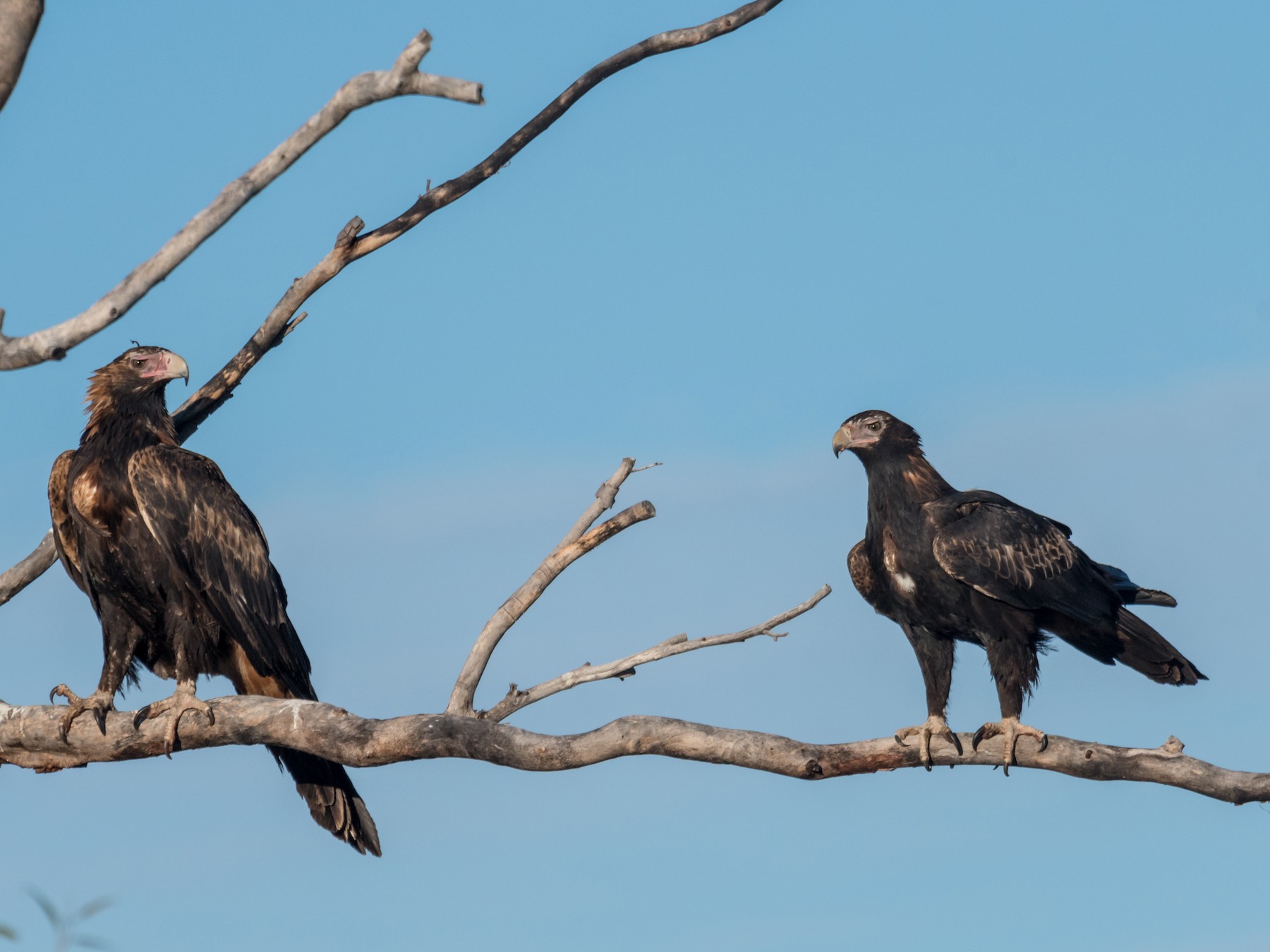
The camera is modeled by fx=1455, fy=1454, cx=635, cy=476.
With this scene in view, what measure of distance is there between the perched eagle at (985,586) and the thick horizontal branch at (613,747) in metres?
1.19

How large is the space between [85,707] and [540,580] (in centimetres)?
267

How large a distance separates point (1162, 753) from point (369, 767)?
3.88 m

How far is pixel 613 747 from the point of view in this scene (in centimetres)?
676

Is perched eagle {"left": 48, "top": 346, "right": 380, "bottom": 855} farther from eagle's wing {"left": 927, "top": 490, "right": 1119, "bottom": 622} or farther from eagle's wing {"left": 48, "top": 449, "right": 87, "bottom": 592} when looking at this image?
eagle's wing {"left": 927, "top": 490, "right": 1119, "bottom": 622}

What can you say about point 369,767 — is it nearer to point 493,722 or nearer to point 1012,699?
point 493,722

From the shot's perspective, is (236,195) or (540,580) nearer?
(236,195)

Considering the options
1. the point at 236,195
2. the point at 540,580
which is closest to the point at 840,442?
the point at 540,580

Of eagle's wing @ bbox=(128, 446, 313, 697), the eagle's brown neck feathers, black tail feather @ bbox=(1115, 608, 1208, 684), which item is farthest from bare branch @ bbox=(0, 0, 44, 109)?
black tail feather @ bbox=(1115, 608, 1208, 684)

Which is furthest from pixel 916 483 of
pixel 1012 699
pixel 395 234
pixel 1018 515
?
pixel 395 234

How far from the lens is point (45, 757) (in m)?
8.28

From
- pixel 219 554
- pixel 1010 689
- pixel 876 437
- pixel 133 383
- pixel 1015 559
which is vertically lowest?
pixel 1010 689

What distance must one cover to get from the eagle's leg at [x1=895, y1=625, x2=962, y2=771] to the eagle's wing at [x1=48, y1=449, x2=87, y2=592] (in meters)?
4.99

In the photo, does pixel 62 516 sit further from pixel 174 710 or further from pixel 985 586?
pixel 985 586

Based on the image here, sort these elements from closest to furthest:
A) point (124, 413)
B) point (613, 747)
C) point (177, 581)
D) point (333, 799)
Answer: point (613, 747), point (333, 799), point (177, 581), point (124, 413)
